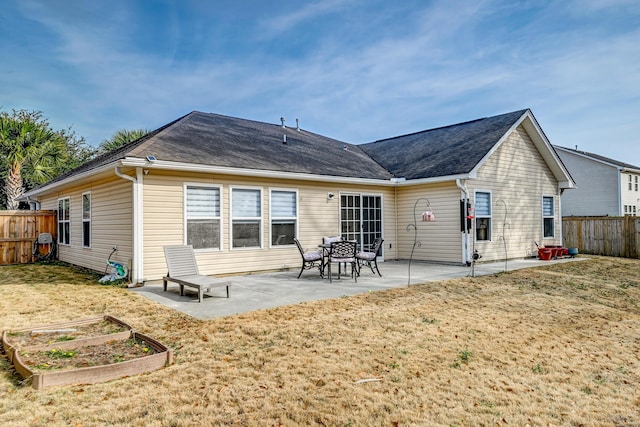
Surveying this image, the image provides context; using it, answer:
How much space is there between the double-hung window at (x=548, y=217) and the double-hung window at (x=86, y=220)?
15.5 metres

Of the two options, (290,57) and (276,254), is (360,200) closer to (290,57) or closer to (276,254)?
(276,254)

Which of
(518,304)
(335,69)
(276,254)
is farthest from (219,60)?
(518,304)

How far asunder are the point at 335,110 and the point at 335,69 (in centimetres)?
669

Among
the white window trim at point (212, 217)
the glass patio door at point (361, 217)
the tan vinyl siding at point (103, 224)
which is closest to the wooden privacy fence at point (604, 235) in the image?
the glass patio door at point (361, 217)

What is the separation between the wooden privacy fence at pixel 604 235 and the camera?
15312 millimetres

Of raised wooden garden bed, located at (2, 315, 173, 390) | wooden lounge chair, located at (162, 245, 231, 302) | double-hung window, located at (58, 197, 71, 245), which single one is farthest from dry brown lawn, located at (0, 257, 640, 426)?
double-hung window, located at (58, 197, 71, 245)

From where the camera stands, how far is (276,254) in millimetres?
10391

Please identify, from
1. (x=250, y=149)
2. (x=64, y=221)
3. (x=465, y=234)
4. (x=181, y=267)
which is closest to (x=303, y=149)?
(x=250, y=149)

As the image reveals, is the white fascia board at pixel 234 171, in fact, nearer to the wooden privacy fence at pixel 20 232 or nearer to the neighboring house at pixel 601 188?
the wooden privacy fence at pixel 20 232

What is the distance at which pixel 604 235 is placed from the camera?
1608cm

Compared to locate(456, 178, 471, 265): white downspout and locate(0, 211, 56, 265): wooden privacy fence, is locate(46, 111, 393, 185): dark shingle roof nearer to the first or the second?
locate(0, 211, 56, 265): wooden privacy fence

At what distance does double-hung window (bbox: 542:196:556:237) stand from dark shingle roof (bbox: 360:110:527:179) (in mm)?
3891

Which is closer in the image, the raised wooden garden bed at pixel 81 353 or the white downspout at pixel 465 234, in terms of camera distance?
the raised wooden garden bed at pixel 81 353

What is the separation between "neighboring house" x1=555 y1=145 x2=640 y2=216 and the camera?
2372cm
